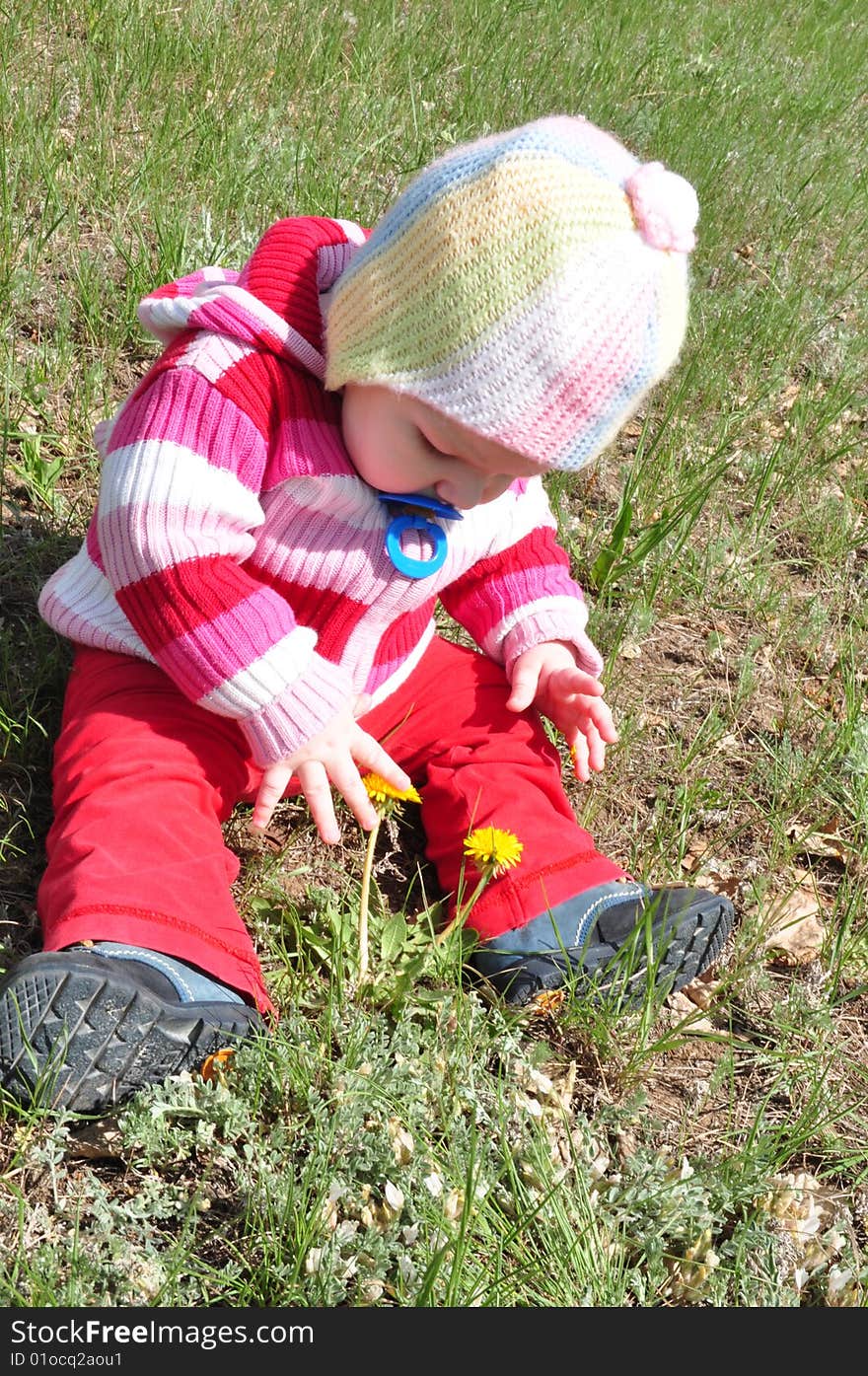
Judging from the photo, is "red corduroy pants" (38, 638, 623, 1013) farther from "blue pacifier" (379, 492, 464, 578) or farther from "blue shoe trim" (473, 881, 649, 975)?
"blue pacifier" (379, 492, 464, 578)

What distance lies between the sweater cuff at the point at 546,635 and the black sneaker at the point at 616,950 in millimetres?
603

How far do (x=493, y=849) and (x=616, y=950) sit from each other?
0.30 meters

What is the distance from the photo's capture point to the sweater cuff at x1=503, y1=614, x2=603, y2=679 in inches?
109

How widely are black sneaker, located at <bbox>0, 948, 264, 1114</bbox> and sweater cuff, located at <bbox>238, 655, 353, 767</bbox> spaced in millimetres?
469

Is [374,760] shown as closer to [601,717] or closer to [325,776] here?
[325,776]

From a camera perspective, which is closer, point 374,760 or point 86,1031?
point 86,1031

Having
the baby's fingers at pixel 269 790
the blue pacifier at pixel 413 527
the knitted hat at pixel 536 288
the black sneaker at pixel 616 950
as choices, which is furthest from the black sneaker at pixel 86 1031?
the knitted hat at pixel 536 288

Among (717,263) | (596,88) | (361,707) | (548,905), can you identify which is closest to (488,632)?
(361,707)

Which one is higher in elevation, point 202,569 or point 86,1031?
point 202,569

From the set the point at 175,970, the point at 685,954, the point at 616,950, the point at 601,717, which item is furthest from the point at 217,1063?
the point at 601,717

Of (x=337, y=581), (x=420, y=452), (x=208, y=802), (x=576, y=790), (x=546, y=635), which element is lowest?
(x=576, y=790)

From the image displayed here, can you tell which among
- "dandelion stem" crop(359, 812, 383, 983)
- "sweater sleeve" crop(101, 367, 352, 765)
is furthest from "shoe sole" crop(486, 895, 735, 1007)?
"sweater sleeve" crop(101, 367, 352, 765)

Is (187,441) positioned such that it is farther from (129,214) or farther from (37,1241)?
(129,214)

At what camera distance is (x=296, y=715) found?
2209mm
